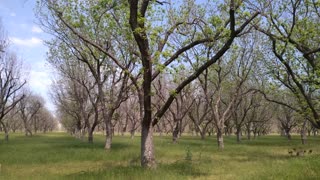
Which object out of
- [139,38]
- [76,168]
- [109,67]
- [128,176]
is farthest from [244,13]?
[109,67]

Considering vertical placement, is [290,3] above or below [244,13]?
above

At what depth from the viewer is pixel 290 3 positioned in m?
20.1

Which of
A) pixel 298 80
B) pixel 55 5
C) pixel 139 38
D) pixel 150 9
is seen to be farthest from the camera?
pixel 298 80

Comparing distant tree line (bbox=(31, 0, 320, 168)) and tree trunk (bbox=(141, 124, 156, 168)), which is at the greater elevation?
distant tree line (bbox=(31, 0, 320, 168))

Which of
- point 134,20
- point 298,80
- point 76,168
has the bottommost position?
point 76,168

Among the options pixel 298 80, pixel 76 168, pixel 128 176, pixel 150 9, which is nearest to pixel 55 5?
pixel 150 9

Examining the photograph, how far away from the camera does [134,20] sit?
1463 centimetres

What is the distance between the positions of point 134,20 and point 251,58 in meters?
25.9

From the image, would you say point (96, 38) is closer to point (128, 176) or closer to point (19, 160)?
point (19, 160)

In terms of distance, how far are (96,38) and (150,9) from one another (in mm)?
9606

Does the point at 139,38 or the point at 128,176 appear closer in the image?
the point at 128,176

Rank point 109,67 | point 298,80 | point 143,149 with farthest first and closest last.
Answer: point 109,67 < point 298,80 < point 143,149

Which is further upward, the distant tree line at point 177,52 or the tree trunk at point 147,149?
the distant tree line at point 177,52

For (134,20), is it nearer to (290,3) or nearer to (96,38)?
A: (290,3)
